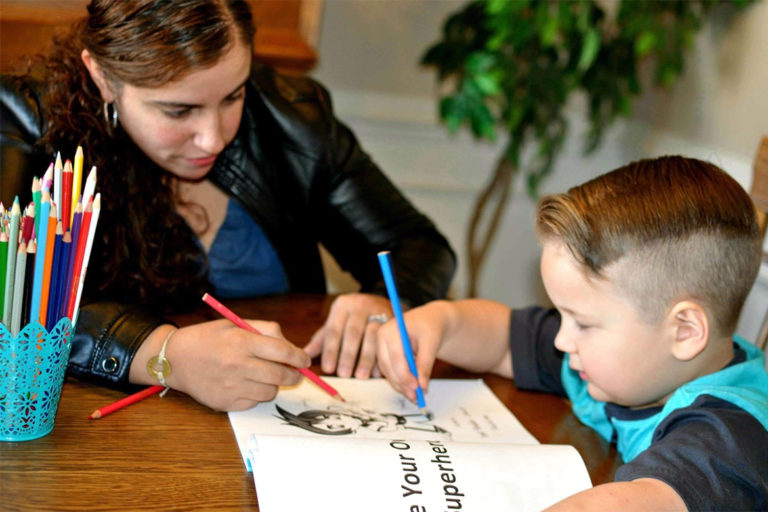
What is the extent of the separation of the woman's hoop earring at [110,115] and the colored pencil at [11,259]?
0.54 metres

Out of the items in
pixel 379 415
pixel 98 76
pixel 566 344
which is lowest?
pixel 379 415

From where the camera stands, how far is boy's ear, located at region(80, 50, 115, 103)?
1.22m

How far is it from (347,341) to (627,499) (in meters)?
0.48

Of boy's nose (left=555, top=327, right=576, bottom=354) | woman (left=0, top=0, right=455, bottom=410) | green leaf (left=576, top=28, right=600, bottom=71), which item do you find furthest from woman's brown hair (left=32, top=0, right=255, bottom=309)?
green leaf (left=576, top=28, right=600, bottom=71)

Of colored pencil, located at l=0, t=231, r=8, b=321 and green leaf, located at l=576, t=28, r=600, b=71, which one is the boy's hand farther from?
green leaf, located at l=576, t=28, r=600, b=71

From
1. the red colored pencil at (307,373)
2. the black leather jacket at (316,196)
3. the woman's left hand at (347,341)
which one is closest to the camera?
the red colored pencil at (307,373)

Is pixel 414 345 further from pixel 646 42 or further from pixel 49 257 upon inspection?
pixel 646 42

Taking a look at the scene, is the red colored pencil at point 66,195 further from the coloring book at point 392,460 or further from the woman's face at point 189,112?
the woman's face at point 189,112

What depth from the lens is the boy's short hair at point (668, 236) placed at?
3.08ft

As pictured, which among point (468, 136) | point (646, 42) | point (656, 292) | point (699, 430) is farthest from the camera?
point (468, 136)

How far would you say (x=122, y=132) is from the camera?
4.24 ft

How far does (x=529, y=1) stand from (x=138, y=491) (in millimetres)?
1789

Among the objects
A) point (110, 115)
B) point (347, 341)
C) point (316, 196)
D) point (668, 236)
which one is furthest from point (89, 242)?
point (316, 196)

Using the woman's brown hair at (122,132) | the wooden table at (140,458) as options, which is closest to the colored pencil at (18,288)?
the wooden table at (140,458)
